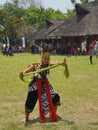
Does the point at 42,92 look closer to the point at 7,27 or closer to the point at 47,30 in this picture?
the point at 47,30

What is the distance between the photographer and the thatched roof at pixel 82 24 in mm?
43781

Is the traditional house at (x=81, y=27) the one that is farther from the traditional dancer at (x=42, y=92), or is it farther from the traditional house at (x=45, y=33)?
the traditional dancer at (x=42, y=92)

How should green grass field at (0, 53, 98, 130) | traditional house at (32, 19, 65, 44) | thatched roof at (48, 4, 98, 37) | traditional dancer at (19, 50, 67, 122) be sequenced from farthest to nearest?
traditional house at (32, 19, 65, 44) < thatched roof at (48, 4, 98, 37) < traditional dancer at (19, 50, 67, 122) < green grass field at (0, 53, 98, 130)

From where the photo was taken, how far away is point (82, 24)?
45.5m

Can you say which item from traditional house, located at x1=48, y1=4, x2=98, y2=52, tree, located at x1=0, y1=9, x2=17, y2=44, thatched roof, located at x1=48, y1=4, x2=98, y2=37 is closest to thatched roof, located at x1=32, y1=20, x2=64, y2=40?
tree, located at x1=0, y1=9, x2=17, y2=44

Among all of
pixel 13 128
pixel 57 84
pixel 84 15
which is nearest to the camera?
pixel 13 128

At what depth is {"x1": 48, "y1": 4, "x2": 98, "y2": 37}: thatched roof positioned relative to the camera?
43781 millimetres

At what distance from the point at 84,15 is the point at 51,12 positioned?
3964cm

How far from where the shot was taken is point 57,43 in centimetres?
5162

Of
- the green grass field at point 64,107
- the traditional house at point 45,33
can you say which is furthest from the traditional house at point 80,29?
the green grass field at point 64,107

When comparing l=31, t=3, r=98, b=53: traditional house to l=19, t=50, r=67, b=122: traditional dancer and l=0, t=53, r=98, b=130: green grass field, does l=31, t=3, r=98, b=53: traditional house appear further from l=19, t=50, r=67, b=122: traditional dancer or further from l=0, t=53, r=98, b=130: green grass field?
l=19, t=50, r=67, b=122: traditional dancer

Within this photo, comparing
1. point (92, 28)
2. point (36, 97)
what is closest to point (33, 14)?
point (92, 28)

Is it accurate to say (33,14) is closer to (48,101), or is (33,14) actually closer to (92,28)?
(92,28)

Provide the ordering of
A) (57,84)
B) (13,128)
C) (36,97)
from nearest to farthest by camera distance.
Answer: (13,128) → (36,97) → (57,84)
